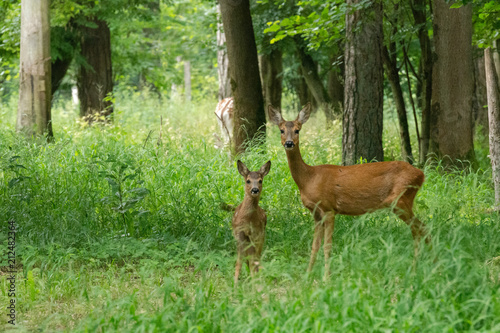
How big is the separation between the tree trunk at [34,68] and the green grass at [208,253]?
2.09 ft

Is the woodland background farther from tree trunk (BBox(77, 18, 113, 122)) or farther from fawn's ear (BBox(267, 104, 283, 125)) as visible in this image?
fawn's ear (BBox(267, 104, 283, 125))

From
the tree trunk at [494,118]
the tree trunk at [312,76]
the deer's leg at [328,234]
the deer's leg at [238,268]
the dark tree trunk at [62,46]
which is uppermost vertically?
the dark tree trunk at [62,46]

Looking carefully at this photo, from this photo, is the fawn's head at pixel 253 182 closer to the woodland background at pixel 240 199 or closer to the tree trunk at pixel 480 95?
the woodland background at pixel 240 199

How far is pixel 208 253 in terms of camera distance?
6012mm

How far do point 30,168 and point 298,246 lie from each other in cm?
402

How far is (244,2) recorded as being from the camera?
9.98 m

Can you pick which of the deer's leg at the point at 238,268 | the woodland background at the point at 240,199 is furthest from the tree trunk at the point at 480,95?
the deer's leg at the point at 238,268

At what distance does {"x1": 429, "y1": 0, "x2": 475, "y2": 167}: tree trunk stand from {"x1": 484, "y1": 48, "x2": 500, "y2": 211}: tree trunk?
154 cm

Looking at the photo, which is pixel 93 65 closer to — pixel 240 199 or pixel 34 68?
pixel 34 68

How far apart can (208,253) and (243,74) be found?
4.62 metres

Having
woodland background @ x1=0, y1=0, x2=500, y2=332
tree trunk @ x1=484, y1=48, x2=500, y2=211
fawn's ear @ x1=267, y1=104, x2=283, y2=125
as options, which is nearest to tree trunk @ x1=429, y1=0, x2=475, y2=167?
woodland background @ x1=0, y1=0, x2=500, y2=332

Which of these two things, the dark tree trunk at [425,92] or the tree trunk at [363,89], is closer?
the tree trunk at [363,89]

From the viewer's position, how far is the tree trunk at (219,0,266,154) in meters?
10.0

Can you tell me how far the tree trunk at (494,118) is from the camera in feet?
25.9
